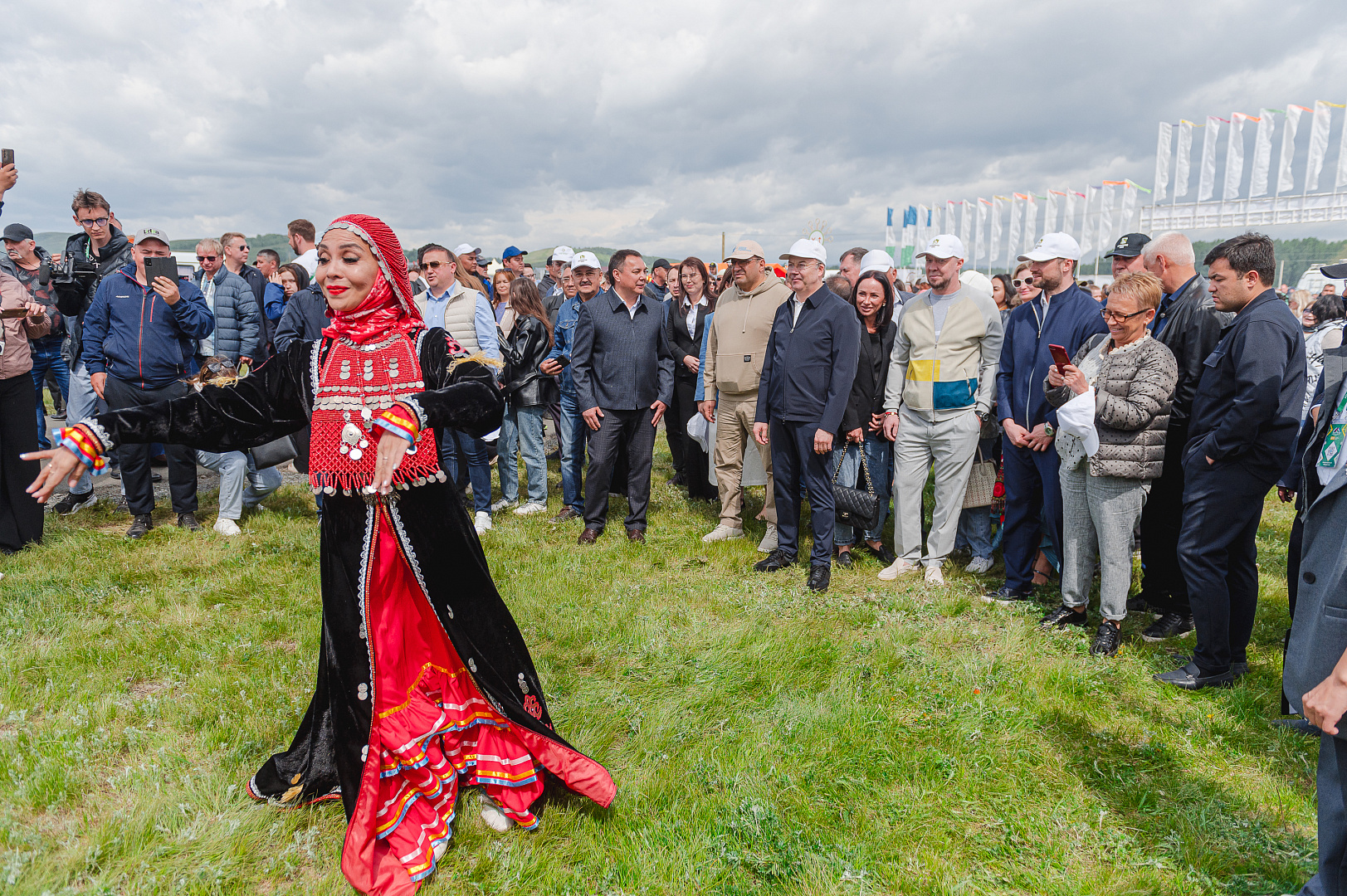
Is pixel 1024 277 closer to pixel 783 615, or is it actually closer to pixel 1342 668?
pixel 783 615

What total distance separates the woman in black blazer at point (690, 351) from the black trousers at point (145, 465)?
15.7 ft

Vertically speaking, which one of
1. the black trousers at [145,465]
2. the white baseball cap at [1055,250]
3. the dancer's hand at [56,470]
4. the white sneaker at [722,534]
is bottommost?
the white sneaker at [722,534]

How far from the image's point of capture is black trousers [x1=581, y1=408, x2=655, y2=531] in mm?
6801

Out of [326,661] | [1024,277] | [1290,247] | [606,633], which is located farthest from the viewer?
[1290,247]

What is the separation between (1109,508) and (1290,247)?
155 ft

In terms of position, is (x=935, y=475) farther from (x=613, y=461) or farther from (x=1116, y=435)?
(x=613, y=461)

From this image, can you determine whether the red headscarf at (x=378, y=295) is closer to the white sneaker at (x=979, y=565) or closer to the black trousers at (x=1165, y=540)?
the black trousers at (x=1165, y=540)

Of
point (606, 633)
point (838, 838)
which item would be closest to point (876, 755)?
point (838, 838)

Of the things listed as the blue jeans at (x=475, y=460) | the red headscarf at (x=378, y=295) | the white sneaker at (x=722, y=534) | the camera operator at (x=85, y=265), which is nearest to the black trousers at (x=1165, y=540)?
the white sneaker at (x=722, y=534)

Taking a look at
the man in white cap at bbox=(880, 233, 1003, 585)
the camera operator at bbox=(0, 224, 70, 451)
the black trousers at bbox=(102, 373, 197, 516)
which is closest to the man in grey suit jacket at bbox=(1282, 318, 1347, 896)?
the man in white cap at bbox=(880, 233, 1003, 585)

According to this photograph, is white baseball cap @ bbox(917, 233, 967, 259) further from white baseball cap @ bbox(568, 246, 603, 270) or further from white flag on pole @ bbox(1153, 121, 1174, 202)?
white flag on pole @ bbox(1153, 121, 1174, 202)

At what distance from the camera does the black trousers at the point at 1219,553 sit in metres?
4.01

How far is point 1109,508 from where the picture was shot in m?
4.39

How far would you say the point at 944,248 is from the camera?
→ 219 inches
